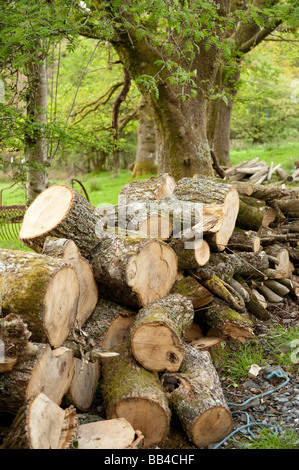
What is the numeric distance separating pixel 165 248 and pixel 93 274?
2.31 feet

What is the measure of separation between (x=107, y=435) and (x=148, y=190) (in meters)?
3.23

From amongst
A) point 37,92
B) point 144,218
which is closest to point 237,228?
point 144,218

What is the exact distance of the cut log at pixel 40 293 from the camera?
293 cm

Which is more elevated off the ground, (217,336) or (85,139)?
(85,139)

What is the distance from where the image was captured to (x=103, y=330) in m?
3.66

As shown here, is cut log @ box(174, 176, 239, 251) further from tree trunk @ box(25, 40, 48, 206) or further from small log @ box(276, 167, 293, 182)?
small log @ box(276, 167, 293, 182)

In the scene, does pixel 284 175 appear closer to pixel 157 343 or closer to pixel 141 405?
pixel 157 343

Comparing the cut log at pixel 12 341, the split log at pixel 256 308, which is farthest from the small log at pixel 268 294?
the cut log at pixel 12 341

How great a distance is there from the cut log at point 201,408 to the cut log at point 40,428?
84 cm

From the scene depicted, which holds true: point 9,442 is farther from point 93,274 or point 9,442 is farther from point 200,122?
point 200,122

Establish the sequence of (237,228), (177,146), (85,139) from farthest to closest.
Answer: (177,146)
(85,139)
(237,228)

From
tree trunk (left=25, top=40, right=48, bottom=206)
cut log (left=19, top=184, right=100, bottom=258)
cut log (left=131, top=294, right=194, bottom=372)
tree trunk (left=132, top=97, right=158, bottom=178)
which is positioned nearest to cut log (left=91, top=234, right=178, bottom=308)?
cut log (left=19, top=184, right=100, bottom=258)

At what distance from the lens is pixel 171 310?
11.7ft

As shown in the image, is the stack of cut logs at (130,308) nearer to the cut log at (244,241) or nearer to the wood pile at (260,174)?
the cut log at (244,241)
